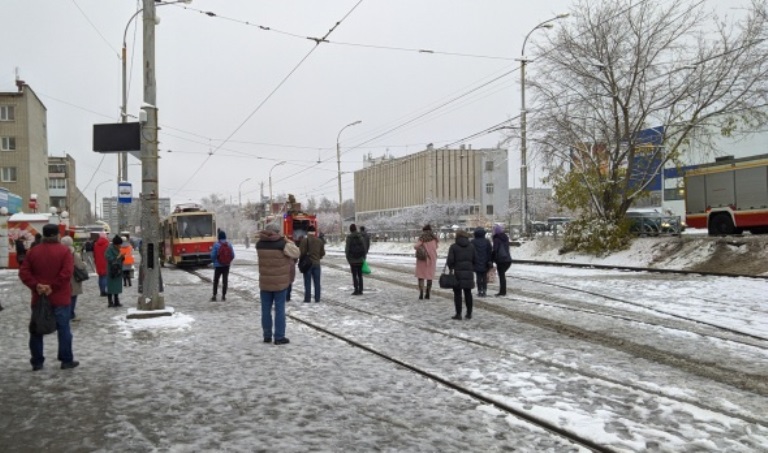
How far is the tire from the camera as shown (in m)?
23.8

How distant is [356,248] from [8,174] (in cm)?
4823

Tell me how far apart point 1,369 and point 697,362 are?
29.2 ft

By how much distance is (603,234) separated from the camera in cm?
2638

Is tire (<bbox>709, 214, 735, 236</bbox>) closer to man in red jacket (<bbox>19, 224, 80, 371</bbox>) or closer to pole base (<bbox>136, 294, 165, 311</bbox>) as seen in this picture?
pole base (<bbox>136, 294, 165, 311</bbox>)

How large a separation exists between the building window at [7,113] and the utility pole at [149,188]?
157 feet

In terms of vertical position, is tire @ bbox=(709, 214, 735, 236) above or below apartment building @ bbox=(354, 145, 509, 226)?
below

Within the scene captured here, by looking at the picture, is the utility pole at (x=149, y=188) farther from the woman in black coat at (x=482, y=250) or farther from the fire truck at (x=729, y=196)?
the fire truck at (x=729, y=196)

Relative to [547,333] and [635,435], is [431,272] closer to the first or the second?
[547,333]

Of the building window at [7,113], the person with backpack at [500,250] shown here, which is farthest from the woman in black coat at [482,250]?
the building window at [7,113]

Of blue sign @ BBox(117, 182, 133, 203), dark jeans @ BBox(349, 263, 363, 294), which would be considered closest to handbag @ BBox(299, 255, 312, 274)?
dark jeans @ BBox(349, 263, 363, 294)

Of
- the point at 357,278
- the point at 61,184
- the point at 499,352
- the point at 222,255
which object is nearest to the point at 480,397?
the point at 499,352

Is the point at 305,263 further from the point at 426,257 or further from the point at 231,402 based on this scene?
the point at 231,402

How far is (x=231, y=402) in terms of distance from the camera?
19.3ft

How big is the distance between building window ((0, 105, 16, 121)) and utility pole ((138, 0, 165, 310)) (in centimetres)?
4787
